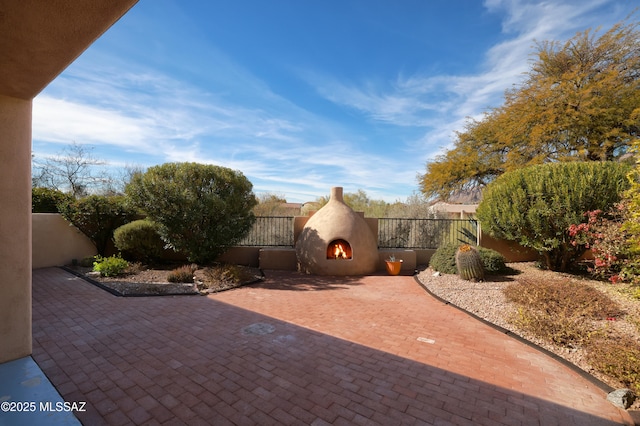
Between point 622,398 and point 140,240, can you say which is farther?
point 140,240

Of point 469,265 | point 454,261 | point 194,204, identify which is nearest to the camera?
point 469,265

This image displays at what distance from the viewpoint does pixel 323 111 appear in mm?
15477

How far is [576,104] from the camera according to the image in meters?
14.7

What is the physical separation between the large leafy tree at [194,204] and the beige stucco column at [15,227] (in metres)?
5.70

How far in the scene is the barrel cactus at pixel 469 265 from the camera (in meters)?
8.84

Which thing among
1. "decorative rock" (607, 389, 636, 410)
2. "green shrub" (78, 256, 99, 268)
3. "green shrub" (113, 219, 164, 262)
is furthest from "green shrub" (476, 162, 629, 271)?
"green shrub" (78, 256, 99, 268)

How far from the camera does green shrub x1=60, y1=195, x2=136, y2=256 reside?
1023 centimetres

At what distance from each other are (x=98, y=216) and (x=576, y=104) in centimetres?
2338

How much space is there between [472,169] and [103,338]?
21.9m

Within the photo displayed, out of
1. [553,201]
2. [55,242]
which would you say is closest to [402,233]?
[553,201]

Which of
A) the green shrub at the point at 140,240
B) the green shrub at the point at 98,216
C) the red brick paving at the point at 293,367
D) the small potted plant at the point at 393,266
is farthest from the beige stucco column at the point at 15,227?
the small potted plant at the point at 393,266

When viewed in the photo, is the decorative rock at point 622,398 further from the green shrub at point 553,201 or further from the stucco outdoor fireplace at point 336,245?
the stucco outdoor fireplace at point 336,245

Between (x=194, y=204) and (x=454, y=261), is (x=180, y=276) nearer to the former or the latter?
(x=194, y=204)

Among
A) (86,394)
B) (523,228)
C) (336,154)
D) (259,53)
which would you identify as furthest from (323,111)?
(86,394)
